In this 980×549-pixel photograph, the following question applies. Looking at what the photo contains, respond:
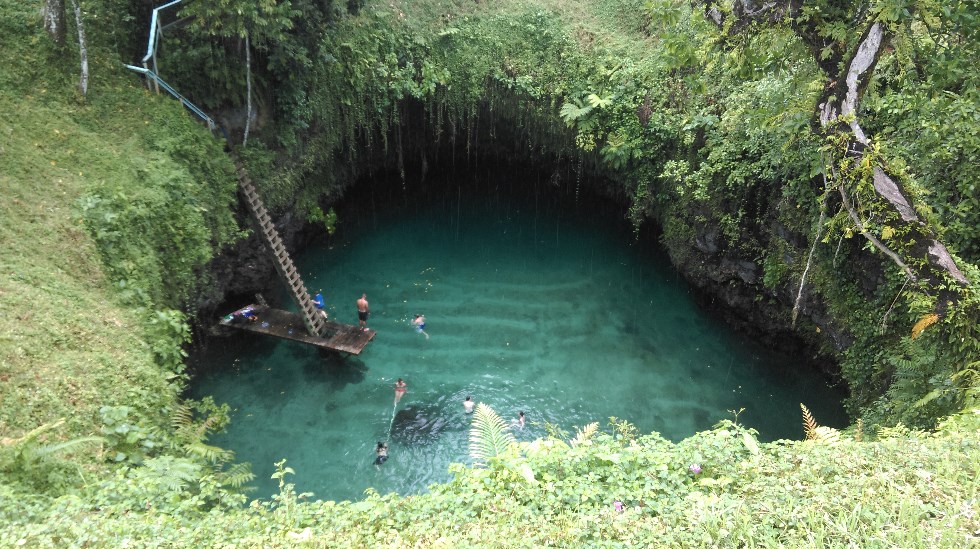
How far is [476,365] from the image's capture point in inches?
500

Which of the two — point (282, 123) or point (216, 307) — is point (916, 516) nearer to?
point (216, 307)

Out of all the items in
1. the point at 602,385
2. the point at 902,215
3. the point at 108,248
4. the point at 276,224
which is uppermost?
the point at 902,215

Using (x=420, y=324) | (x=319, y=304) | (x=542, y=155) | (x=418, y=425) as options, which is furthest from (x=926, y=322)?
(x=542, y=155)

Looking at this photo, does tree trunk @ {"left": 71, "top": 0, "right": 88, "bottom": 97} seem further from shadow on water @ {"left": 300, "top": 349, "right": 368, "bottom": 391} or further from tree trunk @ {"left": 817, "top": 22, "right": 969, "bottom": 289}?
tree trunk @ {"left": 817, "top": 22, "right": 969, "bottom": 289}

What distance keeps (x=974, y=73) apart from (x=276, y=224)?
14130mm

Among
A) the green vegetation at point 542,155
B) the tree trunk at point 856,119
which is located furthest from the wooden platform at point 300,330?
the tree trunk at point 856,119

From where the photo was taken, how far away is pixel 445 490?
6.02 metres

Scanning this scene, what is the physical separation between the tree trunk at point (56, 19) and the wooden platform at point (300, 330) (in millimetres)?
6544

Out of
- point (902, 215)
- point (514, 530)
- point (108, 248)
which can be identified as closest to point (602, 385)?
point (902, 215)

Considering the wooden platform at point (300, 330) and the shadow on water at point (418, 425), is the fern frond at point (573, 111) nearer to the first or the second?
the wooden platform at point (300, 330)

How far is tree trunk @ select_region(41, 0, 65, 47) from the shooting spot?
1125 centimetres

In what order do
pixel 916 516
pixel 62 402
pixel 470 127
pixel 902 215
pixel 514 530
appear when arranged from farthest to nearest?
1. pixel 470 127
2. pixel 902 215
3. pixel 62 402
4. pixel 514 530
5. pixel 916 516

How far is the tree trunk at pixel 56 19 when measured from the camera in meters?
11.2

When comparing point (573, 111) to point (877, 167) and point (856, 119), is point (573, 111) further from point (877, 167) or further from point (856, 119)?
point (877, 167)
